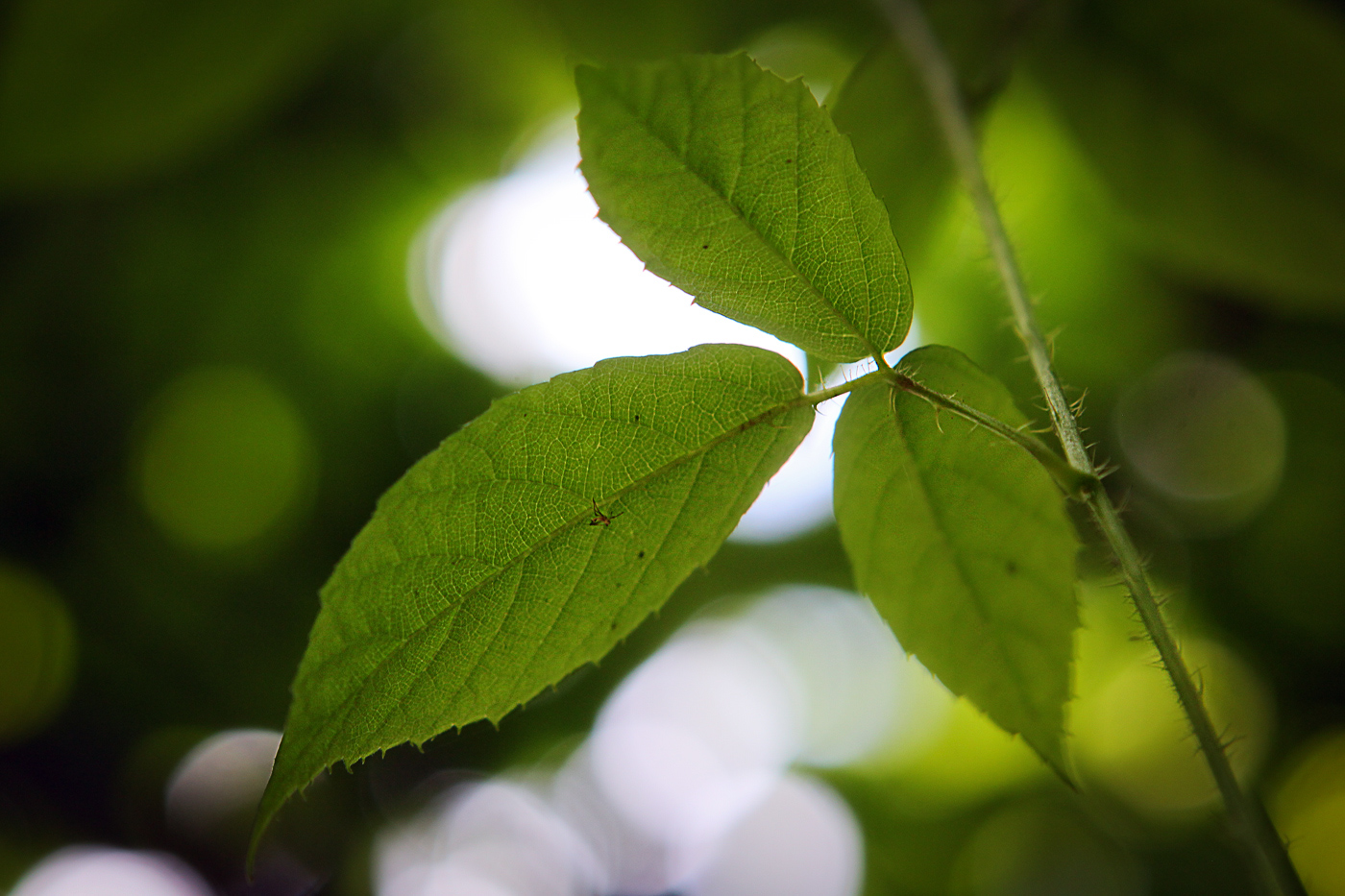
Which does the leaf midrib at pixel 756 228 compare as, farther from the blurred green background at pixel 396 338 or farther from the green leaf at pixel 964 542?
the blurred green background at pixel 396 338

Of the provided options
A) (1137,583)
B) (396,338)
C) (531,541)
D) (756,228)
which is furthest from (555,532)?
(396,338)

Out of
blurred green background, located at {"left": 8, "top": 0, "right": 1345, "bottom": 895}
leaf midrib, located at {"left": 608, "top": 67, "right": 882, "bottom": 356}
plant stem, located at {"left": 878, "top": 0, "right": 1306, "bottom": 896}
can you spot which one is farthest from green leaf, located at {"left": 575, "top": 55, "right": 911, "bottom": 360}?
blurred green background, located at {"left": 8, "top": 0, "right": 1345, "bottom": 895}

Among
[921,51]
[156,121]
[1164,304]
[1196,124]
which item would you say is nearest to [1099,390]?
[1164,304]

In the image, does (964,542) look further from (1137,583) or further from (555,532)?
(555,532)

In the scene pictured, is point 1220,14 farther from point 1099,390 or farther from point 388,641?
point 388,641

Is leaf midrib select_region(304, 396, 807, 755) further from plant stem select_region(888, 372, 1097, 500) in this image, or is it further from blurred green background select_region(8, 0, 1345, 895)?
blurred green background select_region(8, 0, 1345, 895)

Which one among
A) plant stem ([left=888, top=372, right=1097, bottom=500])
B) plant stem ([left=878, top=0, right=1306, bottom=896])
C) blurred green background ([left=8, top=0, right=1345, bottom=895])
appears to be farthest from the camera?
blurred green background ([left=8, top=0, right=1345, bottom=895])
